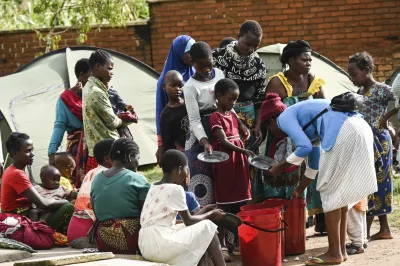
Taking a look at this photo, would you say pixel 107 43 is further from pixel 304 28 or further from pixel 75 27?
pixel 304 28

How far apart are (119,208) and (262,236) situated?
1040 millimetres

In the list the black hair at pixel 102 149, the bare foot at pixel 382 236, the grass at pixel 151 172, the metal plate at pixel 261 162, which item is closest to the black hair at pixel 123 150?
the black hair at pixel 102 149

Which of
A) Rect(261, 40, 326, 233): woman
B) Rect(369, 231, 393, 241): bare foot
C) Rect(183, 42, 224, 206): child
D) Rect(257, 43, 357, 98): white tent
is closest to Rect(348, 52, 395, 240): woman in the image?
Rect(369, 231, 393, 241): bare foot

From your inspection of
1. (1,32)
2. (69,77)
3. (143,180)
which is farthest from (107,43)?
(143,180)

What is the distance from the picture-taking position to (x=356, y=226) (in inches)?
289

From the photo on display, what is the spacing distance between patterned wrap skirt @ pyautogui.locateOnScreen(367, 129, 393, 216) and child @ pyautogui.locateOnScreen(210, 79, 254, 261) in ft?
3.97

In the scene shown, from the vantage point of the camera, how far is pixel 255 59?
7.73m

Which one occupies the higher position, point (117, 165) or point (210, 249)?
point (117, 165)

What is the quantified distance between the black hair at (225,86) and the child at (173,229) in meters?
0.89

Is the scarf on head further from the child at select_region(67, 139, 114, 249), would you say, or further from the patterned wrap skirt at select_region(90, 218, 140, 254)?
the patterned wrap skirt at select_region(90, 218, 140, 254)

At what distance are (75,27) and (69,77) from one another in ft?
8.95

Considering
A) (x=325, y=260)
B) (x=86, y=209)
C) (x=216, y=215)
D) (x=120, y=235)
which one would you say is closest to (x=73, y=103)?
(x=86, y=209)

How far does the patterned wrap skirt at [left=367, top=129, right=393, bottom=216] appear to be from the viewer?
7.80m

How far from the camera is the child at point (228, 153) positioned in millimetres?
7121
